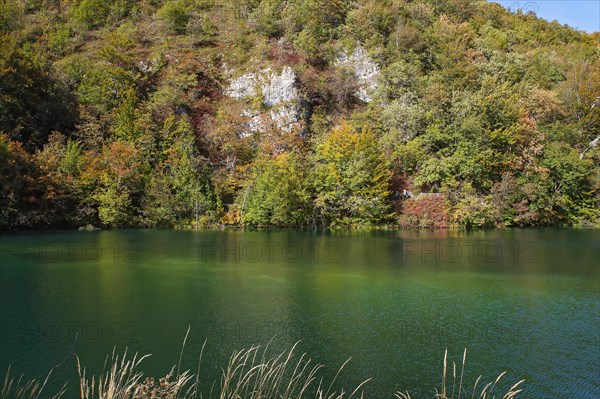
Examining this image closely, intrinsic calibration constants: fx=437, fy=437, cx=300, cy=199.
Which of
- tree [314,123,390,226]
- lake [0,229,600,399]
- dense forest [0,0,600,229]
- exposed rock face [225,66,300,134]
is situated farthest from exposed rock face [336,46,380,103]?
lake [0,229,600,399]

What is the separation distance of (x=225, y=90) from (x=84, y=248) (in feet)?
103

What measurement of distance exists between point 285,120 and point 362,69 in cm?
1366

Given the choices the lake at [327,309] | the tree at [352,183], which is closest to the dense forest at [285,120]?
the tree at [352,183]

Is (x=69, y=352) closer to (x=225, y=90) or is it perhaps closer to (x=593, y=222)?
(x=225, y=90)

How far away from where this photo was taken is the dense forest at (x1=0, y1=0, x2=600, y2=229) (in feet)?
136

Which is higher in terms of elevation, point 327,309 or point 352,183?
point 352,183

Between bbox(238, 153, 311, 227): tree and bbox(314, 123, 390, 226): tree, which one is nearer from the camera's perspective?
bbox(238, 153, 311, 227): tree

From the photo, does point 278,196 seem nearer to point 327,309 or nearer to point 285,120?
point 285,120

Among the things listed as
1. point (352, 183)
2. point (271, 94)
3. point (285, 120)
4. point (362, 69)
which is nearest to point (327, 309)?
point (352, 183)

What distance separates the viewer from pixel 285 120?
50625 millimetres

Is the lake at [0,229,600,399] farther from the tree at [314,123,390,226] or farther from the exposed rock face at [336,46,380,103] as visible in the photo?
the exposed rock face at [336,46,380,103]

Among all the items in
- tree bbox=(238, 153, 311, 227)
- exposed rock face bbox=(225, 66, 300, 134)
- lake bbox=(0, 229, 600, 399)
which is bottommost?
lake bbox=(0, 229, 600, 399)

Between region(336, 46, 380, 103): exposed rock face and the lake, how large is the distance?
1213 inches

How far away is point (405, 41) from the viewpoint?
57.0 metres
